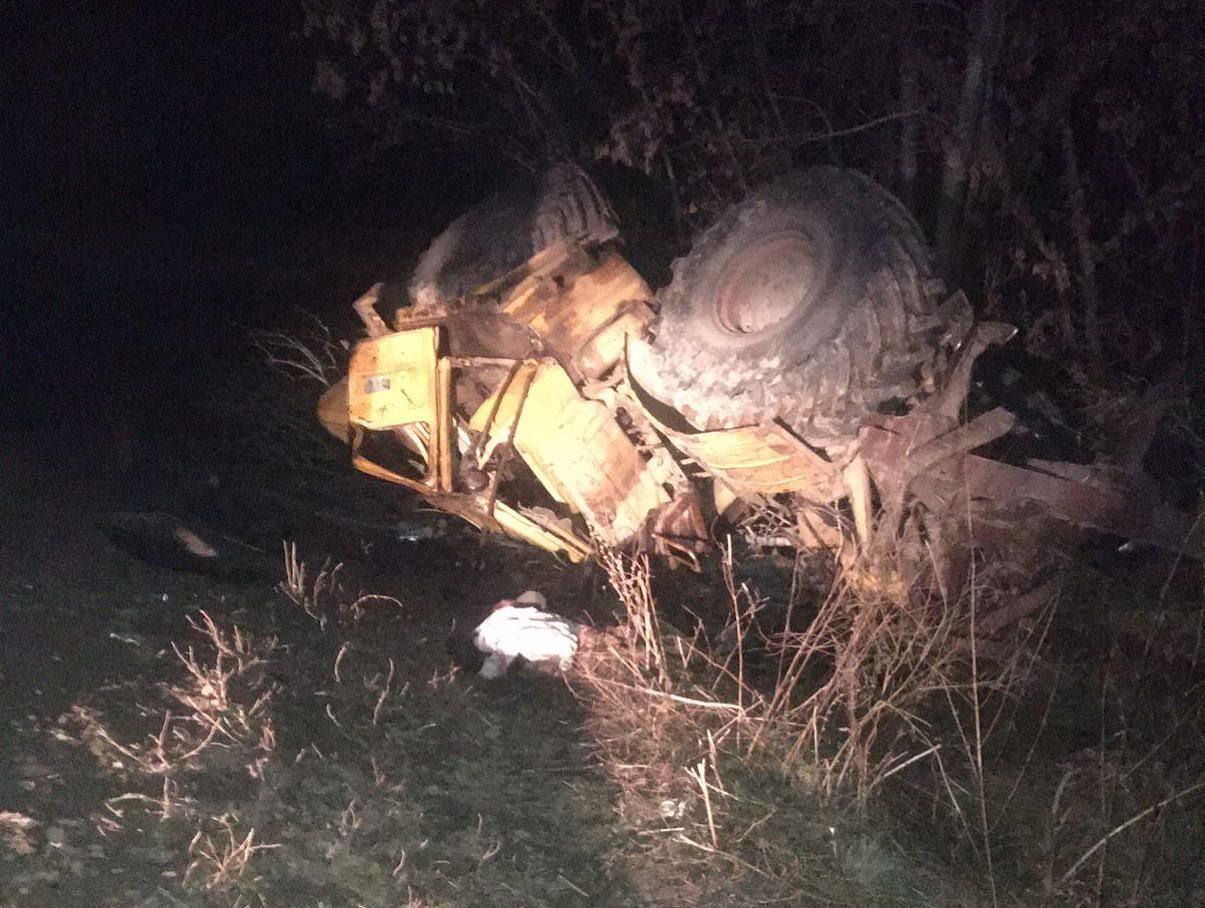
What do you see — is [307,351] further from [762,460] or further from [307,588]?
[762,460]

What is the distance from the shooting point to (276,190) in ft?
32.0

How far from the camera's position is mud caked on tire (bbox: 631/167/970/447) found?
12.5 feet

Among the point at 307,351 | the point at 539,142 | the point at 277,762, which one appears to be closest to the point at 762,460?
the point at 277,762

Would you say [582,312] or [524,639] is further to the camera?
[582,312]

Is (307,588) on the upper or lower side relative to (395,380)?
lower

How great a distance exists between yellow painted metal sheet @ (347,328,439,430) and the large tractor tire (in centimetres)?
20

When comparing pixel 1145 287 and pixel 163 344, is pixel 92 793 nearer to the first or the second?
pixel 163 344

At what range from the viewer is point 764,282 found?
446 centimetres

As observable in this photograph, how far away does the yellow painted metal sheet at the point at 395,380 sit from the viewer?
4.93 m

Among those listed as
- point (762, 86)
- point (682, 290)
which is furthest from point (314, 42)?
point (682, 290)

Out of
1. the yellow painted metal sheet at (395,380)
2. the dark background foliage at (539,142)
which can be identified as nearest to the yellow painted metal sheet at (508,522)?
the yellow painted metal sheet at (395,380)

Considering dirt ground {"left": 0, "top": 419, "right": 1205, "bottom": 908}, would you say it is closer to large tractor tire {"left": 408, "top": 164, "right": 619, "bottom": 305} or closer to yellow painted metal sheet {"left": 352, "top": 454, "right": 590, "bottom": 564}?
yellow painted metal sheet {"left": 352, "top": 454, "right": 590, "bottom": 564}

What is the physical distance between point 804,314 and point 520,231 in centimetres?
135

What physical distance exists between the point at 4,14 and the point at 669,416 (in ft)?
22.1
